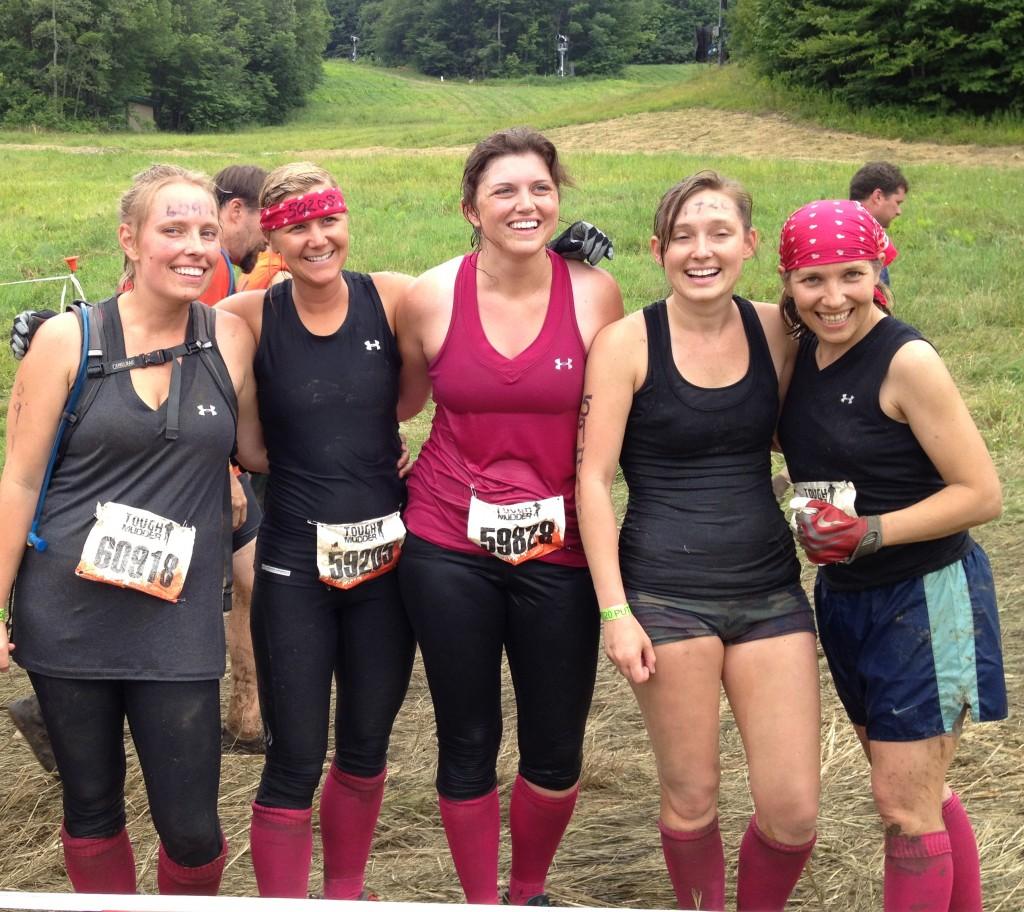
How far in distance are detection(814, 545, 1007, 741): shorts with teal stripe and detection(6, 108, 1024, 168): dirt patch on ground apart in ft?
64.7

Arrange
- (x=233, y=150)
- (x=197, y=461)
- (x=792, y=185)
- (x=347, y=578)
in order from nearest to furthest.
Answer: (x=197, y=461)
(x=347, y=578)
(x=792, y=185)
(x=233, y=150)

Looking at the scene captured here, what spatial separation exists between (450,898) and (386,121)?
50.3 meters

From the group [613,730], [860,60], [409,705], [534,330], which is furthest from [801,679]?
[860,60]

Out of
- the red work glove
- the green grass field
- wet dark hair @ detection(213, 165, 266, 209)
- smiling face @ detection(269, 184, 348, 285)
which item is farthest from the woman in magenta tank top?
wet dark hair @ detection(213, 165, 266, 209)

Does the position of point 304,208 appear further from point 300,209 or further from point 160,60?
point 160,60

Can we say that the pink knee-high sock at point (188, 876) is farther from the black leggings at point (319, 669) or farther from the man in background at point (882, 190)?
the man in background at point (882, 190)

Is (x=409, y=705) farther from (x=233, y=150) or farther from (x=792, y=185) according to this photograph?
(x=233, y=150)

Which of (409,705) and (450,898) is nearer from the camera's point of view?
(450,898)

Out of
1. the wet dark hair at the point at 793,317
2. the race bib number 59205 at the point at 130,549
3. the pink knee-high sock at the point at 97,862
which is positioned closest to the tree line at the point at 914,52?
the wet dark hair at the point at 793,317

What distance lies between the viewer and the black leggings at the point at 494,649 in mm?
2988

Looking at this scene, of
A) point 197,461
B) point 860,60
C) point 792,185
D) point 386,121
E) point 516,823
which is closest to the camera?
point 197,461

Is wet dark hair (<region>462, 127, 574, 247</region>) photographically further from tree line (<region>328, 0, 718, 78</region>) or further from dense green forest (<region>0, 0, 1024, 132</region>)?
tree line (<region>328, 0, 718, 78</region>)

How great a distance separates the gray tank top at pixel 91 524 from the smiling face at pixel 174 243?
152 millimetres

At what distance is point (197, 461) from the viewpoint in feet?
8.99
